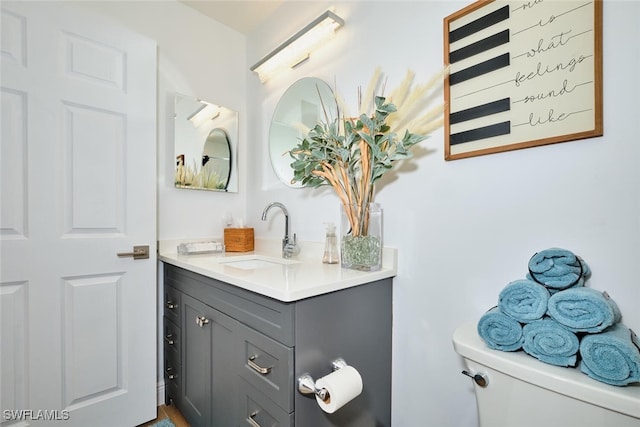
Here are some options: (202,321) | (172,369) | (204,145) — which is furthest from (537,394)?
(204,145)

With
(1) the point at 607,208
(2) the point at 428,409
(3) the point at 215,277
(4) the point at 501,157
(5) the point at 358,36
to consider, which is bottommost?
(2) the point at 428,409

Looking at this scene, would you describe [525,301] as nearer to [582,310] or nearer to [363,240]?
[582,310]

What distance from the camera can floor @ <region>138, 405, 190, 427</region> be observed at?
1432 mm

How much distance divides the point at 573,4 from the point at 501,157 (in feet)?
1.36

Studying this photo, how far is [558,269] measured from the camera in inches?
26.7

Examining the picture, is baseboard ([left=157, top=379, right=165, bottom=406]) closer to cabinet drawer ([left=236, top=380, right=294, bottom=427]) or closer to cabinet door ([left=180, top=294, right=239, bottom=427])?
cabinet door ([left=180, top=294, right=239, bottom=427])

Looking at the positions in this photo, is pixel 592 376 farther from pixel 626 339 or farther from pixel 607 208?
pixel 607 208

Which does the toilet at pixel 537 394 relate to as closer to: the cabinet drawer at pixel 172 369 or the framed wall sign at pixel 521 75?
the framed wall sign at pixel 521 75

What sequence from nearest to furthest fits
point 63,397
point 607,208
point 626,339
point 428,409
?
point 626,339, point 607,208, point 428,409, point 63,397

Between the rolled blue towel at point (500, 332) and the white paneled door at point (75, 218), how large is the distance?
4.88 ft

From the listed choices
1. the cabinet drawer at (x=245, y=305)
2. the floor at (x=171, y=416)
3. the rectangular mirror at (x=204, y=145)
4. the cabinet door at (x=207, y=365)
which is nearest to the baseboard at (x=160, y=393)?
the floor at (x=171, y=416)

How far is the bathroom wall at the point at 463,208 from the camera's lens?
2.23ft

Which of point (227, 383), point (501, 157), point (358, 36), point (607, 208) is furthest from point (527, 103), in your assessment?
point (227, 383)

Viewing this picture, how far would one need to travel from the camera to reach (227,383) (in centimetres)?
104
